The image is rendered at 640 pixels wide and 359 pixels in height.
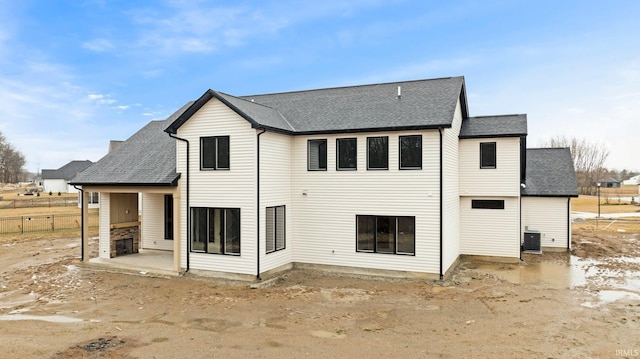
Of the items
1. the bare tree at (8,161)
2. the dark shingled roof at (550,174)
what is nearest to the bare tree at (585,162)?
the dark shingled roof at (550,174)

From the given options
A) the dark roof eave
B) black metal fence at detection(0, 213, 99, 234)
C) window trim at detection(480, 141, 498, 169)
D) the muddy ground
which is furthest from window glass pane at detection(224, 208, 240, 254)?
black metal fence at detection(0, 213, 99, 234)

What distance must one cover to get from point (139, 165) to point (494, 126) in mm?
14299

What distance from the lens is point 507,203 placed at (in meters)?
16.3

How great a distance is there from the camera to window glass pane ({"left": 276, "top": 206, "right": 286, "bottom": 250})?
14.5m

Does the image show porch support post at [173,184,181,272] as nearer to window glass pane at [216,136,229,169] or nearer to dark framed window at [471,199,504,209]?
window glass pane at [216,136,229,169]

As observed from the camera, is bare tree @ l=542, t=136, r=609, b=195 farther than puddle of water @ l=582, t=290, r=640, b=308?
Yes

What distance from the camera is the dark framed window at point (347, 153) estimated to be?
1449 cm

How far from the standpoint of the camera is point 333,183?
14.7m

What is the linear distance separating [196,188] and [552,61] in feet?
57.2

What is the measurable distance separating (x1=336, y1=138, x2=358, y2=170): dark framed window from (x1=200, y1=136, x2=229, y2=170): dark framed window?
3923 mm

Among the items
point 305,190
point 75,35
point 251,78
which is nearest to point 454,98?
point 305,190

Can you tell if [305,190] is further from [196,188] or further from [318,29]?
[318,29]

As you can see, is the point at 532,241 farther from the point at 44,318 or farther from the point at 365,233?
the point at 44,318
